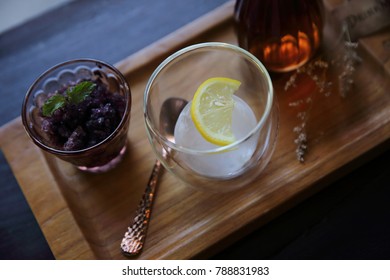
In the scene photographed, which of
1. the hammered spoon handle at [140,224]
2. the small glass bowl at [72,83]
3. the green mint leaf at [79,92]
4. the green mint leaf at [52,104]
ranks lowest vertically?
the hammered spoon handle at [140,224]

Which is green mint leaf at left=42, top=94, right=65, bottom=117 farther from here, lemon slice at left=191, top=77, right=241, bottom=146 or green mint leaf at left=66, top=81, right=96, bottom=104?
lemon slice at left=191, top=77, right=241, bottom=146

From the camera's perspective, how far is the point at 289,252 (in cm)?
79

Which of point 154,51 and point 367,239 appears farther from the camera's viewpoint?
point 154,51

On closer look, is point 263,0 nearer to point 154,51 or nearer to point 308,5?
point 308,5

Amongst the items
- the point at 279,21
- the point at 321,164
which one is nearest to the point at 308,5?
the point at 279,21

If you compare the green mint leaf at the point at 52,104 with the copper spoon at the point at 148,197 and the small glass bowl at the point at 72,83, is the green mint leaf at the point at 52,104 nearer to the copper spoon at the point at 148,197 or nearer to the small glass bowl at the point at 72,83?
the small glass bowl at the point at 72,83

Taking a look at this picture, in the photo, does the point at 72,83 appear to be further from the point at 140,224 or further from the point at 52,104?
the point at 140,224

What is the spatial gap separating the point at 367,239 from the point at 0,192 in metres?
0.61

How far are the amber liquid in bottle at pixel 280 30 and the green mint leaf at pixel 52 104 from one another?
0.31 m

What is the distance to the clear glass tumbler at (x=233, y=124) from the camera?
729 millimetres

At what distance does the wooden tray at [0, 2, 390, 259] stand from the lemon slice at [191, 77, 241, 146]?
0.10 meters

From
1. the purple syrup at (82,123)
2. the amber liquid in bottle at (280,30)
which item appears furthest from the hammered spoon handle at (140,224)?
the amber liquid in bottle at (280,30)

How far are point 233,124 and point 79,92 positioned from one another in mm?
235

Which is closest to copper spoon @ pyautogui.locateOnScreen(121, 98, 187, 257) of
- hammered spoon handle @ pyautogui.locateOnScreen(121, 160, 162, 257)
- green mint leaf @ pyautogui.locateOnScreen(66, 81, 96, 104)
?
hammered spoon handle @ pyautogui.locateOnScreen(121, 160, 162, 257)
